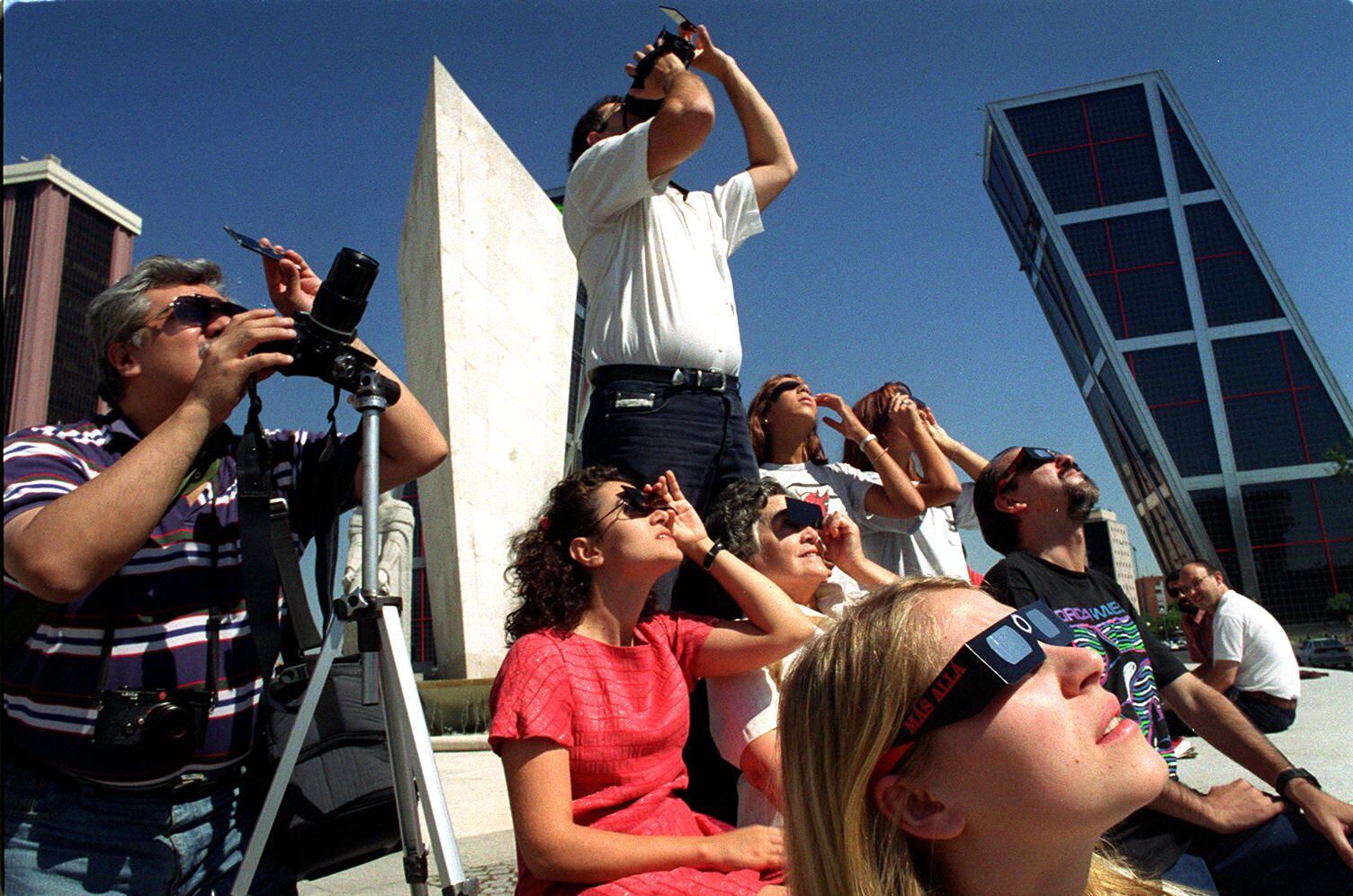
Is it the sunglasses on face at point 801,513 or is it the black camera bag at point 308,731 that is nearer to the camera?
the black camera bag at point 308,731

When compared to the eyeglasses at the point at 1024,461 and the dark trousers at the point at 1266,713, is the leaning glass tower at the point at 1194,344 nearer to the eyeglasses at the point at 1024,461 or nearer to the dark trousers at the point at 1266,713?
the dark trousers at the point at 1266,713

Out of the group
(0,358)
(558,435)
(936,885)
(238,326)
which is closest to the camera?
(936,885)

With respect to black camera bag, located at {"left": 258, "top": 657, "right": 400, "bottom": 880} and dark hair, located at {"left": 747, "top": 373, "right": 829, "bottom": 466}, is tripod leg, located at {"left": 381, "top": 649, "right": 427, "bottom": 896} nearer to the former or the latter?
black camera bag, located at {"left": 258, "top": 657, "right": 400, "bottom": 880}

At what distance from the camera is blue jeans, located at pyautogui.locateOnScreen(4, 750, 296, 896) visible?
1363 mm

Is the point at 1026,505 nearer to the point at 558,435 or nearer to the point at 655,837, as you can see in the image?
the point at 655,837

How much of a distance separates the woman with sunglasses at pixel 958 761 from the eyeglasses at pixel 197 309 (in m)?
1.30

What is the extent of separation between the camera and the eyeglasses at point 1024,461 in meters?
2.59

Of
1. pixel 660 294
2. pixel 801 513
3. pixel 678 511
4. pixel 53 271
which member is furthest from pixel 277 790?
pixel 53 271

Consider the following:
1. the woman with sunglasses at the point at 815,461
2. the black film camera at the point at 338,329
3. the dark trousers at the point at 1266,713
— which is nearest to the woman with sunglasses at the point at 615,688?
the black film camera at the point at 338,329

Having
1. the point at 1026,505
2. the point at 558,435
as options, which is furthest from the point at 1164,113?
the point at 1026,505

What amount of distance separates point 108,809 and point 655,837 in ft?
2.90

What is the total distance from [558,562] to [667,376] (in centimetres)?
66

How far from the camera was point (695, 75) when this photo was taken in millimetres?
2504

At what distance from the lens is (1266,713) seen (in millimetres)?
5258
